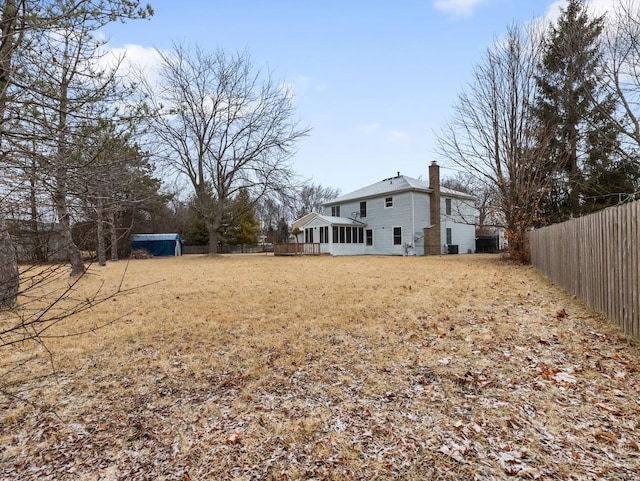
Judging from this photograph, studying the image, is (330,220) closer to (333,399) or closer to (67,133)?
(333,399)

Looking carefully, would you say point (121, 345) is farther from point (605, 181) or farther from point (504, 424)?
point (605, 181)

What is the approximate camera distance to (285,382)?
334 cm

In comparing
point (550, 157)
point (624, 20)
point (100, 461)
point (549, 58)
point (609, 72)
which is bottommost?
point (100, 461)

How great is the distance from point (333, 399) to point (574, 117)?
61.2 feet

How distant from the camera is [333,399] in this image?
9.84 feet

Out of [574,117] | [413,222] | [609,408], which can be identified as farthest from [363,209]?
[609,408]

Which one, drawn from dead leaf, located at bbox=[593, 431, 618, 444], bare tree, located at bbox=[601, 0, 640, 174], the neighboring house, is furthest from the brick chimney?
dead leaf, located at bbox=[593, 431, 618, 444]

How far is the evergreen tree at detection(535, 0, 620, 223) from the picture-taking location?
45.4 ft

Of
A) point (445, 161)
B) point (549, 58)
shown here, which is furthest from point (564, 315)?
point (549, 58)

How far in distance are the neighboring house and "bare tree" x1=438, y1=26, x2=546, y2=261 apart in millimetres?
6169

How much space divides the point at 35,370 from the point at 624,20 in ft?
54.6

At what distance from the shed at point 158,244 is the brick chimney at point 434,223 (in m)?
22.2

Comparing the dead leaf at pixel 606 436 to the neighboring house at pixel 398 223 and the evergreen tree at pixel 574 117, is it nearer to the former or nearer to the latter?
the evergreen tree at pixel 574 117

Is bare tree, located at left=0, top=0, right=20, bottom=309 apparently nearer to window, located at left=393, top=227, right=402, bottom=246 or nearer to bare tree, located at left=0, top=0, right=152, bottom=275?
bare tree, located at left=0, top=0, right=152, bottom=275
